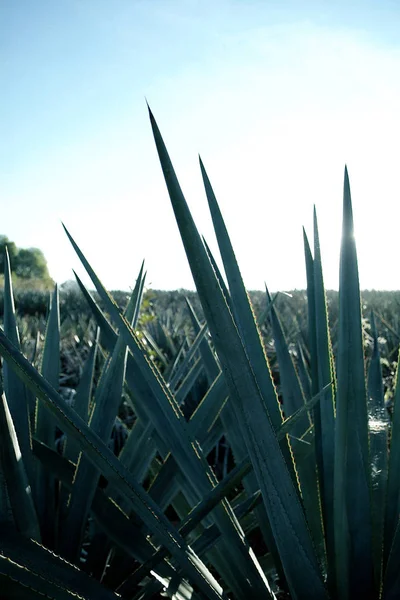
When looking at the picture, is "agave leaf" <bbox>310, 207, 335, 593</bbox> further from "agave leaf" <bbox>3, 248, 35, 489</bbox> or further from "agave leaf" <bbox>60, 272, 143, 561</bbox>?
"agave leaf" <bbox>3, 248, 35, 489</bbox>

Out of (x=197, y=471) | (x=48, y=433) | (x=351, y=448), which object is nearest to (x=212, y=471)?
(x=197, y=471)

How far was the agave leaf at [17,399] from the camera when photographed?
840 millimetres

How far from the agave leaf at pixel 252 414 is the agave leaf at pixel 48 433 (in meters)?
0.47

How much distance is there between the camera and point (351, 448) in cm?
66

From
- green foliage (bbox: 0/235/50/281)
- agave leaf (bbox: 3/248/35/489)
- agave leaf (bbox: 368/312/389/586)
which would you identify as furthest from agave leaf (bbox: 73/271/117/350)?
green foliage (bbox: 0/235/50/281)

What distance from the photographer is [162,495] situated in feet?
3.07

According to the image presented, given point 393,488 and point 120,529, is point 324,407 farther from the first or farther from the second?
point 120,529

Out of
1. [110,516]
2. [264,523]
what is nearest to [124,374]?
[110,516]

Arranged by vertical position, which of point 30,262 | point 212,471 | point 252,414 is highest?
point 30,262

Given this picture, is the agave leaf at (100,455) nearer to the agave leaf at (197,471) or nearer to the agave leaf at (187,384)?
the agave leaf at (197,471)

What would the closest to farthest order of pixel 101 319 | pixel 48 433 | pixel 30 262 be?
pixel 101 319 < pixel 48 433 < pixel 30 262

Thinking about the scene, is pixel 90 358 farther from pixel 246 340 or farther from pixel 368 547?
pixel 368 547

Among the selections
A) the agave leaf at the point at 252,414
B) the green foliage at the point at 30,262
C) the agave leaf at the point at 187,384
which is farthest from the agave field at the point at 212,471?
the green foliage at the point at 30,262

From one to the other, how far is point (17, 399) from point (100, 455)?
39 centimetres
